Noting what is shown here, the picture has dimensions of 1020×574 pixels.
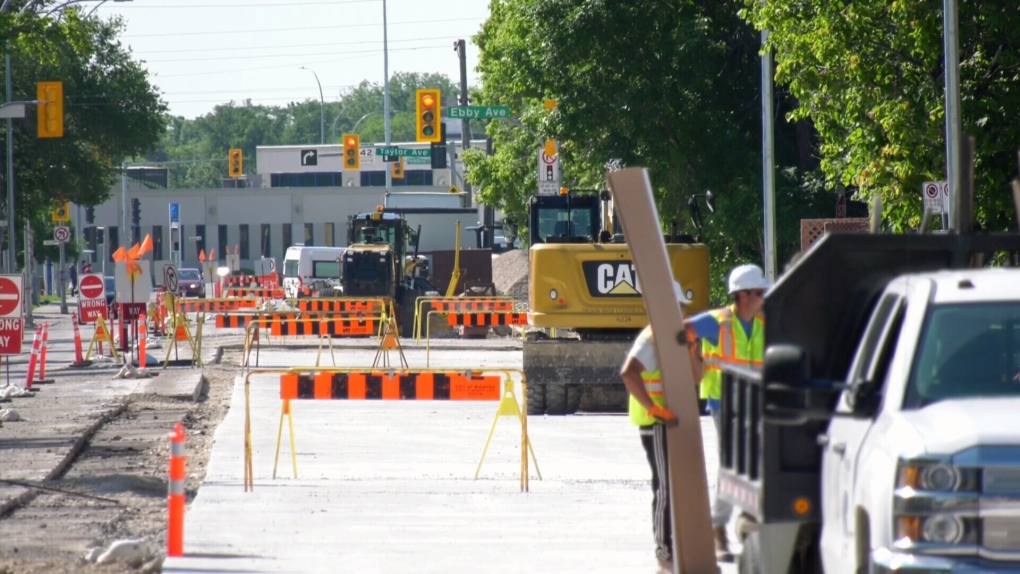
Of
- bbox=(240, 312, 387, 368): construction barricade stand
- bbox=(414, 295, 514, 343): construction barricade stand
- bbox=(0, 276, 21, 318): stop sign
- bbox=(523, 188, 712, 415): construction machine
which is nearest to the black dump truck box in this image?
bbox=(523, 188, 712, 415): construction machine

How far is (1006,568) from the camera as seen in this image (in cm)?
562

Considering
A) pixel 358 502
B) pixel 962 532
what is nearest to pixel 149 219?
pixel 358 502

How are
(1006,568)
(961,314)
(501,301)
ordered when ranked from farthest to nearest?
1. (501,301)
2. (961,314)
3. (1006,568)

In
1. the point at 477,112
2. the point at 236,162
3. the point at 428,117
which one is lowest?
the point at 428,117

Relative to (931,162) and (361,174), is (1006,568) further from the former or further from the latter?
(361,174)

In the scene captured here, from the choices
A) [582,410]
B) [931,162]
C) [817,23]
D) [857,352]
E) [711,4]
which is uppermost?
[711,4]

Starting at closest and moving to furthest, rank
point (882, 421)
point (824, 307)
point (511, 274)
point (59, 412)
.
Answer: point (882, 421), point (824, 307), point (59, 412), point (511, 274)

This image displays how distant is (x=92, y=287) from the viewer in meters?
30.3

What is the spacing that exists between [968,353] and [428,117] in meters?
33.1

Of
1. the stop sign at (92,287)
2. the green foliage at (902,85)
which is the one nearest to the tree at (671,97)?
the green foliage at (902,85)

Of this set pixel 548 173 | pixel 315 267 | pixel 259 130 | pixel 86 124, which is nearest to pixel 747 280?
pixel 548 173

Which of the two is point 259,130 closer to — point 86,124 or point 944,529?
point 86,124

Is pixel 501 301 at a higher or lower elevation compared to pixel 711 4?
lower

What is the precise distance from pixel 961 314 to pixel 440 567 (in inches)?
167
